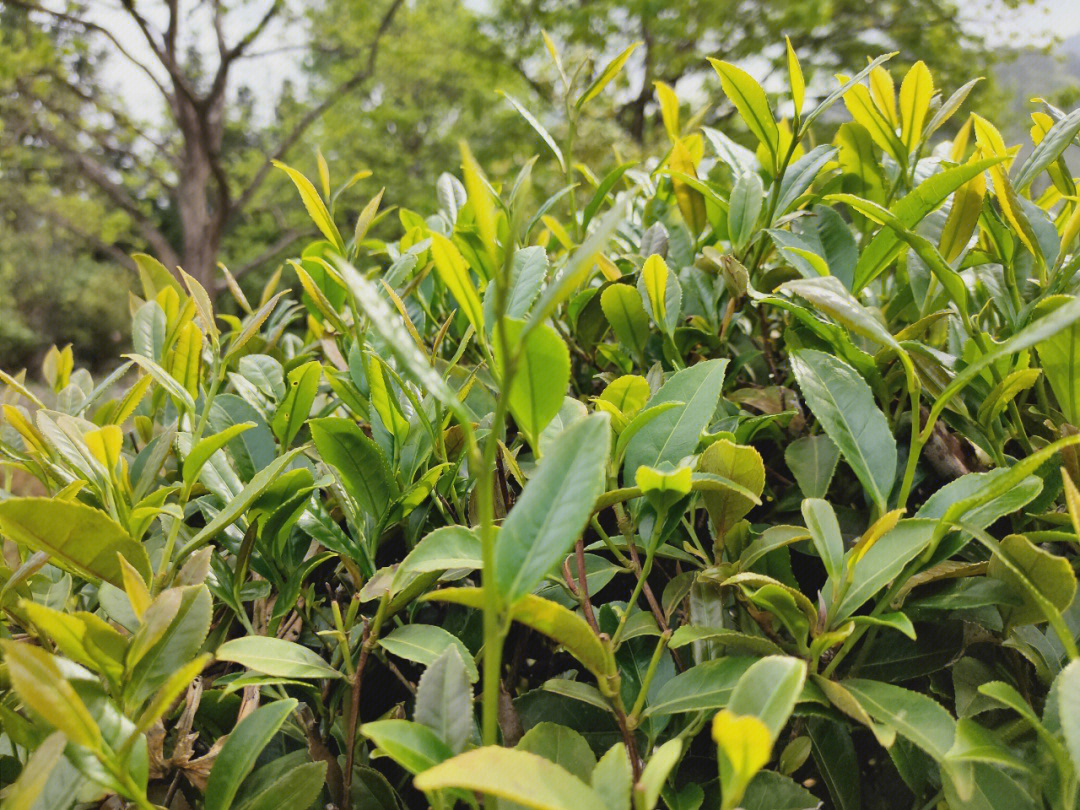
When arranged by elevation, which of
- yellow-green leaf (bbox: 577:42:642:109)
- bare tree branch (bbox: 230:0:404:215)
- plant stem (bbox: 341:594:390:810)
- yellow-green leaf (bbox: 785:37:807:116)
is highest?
bare tree branch (bbox: 230:0:404:215)

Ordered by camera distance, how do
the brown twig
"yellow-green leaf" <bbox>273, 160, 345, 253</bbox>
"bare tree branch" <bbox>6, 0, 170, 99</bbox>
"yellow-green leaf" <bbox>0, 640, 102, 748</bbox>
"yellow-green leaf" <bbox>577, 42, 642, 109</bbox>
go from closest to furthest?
"yellow-green leaf" <bbox>0, 640, 102, 748</bbox>, the brown twig, "yellow-green leaf" <bbox>273, 160, 345, 253</bbox>, "yellow-green leaf" <bbox>577, 42, 642, 109</bbox>, "bare tree branch" <bbox>6, 0, 170, 99</bbox>

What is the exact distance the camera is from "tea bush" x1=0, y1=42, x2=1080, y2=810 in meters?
0.32

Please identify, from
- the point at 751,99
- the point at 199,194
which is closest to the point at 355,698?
the point at 751,99

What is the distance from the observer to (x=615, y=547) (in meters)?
0.50

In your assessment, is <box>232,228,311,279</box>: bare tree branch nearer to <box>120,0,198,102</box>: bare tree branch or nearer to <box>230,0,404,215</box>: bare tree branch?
<box>230,0,404,215</box>: bare tree branch

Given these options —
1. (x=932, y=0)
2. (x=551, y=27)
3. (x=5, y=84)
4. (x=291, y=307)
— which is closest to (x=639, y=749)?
(x=291, y=307)

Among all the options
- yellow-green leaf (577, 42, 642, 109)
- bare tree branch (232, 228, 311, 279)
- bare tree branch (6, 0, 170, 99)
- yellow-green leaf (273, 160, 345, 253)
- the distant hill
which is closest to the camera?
yellow-green leaf (273, 160, 345, 253)

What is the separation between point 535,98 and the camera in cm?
1077

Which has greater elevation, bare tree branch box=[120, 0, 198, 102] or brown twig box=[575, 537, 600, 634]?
bare tree branch box=[120, 0, 198, 102]

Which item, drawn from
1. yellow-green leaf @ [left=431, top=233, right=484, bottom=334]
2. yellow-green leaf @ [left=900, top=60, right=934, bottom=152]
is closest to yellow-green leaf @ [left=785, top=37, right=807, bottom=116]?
yellow-green leaf @ [left=900, top=60, right=934, bottom=152]

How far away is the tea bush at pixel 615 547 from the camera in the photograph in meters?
0.32

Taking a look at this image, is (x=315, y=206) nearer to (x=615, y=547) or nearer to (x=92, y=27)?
(x=615, y=547)

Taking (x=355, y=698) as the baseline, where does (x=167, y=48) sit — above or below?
above

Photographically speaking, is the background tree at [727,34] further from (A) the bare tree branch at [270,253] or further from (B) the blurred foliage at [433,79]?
(A) the bare tree branch at [270,253]
